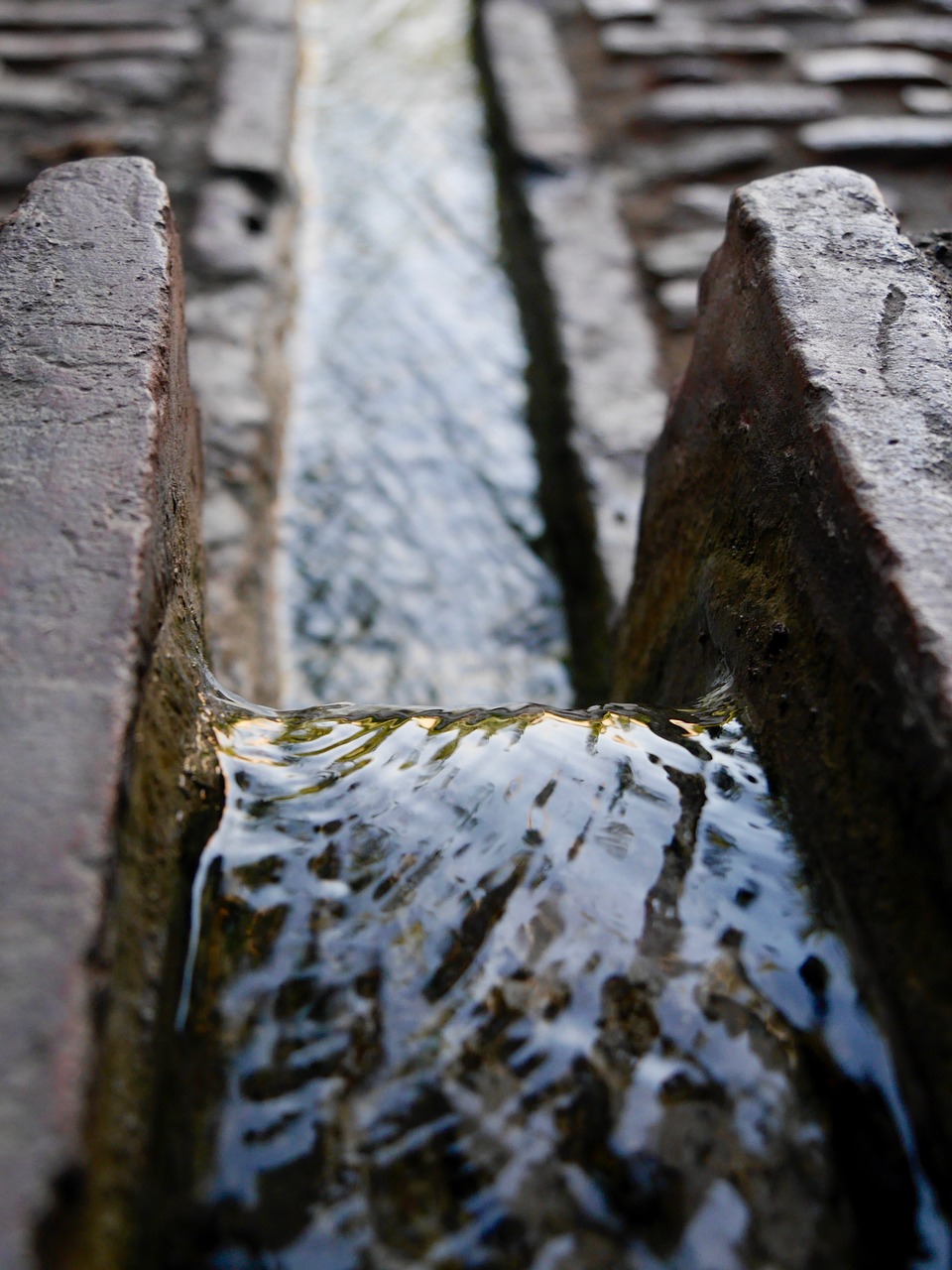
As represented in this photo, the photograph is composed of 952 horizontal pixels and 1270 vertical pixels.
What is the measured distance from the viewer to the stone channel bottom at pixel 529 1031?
2.98 feet

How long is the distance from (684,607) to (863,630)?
0.53m

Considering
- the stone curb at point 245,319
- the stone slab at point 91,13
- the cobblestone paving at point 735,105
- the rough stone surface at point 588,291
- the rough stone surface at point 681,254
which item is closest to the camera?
the stone curb at point 245,319

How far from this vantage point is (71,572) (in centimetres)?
111

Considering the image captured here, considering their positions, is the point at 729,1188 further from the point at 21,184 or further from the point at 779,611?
the point at 21,184

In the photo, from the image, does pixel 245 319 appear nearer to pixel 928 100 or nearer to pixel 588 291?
pixel 588 291

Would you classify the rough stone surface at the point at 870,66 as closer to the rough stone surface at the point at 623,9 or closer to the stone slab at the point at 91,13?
the rough stone surface at the point at 623,9

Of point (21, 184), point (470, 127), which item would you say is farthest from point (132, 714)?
point (470, 127)

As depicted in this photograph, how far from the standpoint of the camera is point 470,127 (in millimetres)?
4344

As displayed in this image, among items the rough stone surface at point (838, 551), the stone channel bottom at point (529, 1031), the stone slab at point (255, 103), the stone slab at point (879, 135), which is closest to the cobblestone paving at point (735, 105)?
the stone slab at point (879, 135)

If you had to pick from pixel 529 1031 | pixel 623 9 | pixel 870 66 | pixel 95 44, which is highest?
pixel 623 9

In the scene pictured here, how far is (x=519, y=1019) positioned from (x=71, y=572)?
1.91 feet

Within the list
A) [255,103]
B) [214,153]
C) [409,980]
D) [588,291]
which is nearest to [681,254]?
[588,291]

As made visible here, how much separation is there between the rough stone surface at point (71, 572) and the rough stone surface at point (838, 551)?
661mm

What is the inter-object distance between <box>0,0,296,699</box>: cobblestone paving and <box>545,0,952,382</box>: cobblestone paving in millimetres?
1032
